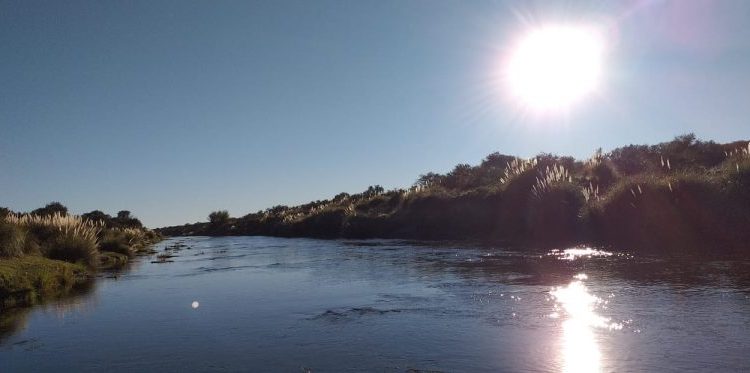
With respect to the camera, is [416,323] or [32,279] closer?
[416,323]

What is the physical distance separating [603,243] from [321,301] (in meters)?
10.7

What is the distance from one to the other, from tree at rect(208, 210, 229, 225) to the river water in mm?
55048

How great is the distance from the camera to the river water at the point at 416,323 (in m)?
5.40

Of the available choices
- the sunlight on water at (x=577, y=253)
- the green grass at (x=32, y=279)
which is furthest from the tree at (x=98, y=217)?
the sunlight on water at (x=577, y=253)

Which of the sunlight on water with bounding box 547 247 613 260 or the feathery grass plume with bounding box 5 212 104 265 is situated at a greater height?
the feathery grass plume with bounding box 5 212 104 265

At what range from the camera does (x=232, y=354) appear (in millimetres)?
5980

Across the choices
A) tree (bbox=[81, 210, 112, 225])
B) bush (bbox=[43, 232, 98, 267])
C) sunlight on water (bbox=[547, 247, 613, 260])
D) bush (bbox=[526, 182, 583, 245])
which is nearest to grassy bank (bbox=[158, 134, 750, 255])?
bush (bbox=[526, 182, 583, 245])

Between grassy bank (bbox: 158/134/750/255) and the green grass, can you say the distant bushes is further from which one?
grassy bank (bbox: 158/134/750/255)

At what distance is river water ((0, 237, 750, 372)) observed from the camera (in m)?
5.40

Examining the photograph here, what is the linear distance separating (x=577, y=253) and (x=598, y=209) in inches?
132

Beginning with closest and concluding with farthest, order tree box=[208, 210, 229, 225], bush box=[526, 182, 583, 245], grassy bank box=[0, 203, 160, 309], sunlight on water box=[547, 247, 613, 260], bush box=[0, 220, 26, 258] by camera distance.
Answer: grassy bank box=[0, 203, 160, 309]
bush box=[0, 220, 26, 258]
sunlight on water box=[547, 247, 613, 260]
bush box=[526, 182, 583, 245]
tree box=[208, 210, 229, 225]

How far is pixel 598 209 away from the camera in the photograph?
17.7 meters

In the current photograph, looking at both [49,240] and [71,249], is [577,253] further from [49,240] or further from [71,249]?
[49,240]

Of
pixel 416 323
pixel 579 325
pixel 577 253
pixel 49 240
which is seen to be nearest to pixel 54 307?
pixel 416 323
